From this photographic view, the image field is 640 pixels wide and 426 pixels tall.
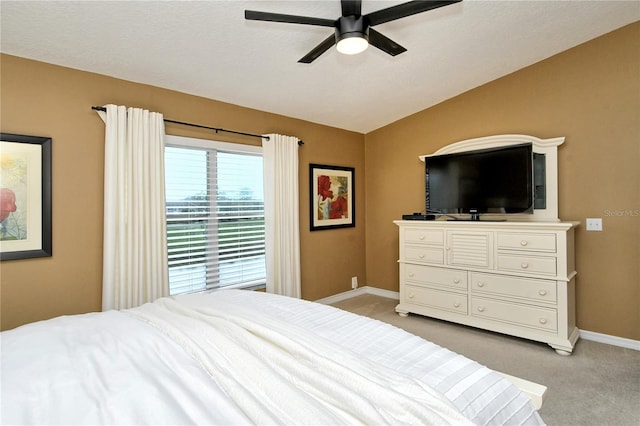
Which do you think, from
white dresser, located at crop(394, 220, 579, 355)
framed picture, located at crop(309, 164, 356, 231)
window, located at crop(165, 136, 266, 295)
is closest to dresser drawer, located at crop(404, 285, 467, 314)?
white dresser, located at crop(394, 220, 579, 355)

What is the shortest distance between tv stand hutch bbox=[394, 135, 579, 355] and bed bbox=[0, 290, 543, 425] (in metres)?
2.18

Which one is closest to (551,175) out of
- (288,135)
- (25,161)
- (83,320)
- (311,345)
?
(288,135)

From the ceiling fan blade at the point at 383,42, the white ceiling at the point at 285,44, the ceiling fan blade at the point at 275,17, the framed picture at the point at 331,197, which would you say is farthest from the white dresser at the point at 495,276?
the ceiling fan blade at the point at 275,17

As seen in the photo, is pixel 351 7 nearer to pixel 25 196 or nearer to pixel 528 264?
pixel 25 196

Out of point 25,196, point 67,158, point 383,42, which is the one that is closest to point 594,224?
point 383,42

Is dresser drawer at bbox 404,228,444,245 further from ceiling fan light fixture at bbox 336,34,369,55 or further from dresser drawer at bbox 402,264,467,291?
ceiling fan light fixture at bbox 336,34,369,55

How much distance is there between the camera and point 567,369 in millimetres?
2576

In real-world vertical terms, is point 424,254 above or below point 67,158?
below

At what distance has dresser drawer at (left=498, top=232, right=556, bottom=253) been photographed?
2891 millimetres

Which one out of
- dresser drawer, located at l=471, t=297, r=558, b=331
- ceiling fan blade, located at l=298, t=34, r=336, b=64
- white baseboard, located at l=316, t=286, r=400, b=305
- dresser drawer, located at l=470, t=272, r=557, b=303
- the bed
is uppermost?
ceiling fan blade, located at l=298, t=34, r=336, b=64

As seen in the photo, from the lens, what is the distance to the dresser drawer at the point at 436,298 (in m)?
3.44

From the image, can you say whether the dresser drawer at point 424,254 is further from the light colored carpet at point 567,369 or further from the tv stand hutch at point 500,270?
the light colored carpet at point 567,369

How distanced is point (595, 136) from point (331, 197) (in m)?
2.84

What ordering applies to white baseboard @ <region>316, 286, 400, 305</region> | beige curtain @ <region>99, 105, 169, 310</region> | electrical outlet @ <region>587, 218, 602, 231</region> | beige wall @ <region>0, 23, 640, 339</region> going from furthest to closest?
1. white baseboard @ <region>316, 286, 400, 305</region>
2. electrical outlet @ <region>587, 218, 602, 231</region>
3. beige curtain @ <region>99, 105, 169, 310</region>
4. beige wall @ <region>0, 23, 640, 339</region>
